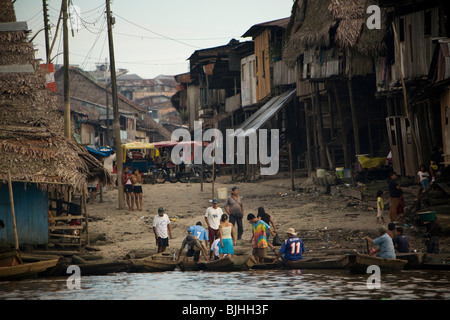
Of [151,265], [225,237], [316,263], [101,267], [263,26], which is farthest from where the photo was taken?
[263,26]

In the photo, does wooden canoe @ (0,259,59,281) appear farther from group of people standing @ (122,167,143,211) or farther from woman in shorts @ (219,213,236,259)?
group of people standing @ (122,167,143,211)

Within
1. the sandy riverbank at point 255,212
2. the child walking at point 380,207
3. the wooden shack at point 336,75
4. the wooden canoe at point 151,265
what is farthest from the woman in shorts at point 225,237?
the wooden shack at point 336,75

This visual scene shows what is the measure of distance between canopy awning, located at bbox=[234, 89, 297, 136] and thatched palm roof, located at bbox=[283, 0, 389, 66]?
2.59m

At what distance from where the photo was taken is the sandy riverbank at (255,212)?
19.6m

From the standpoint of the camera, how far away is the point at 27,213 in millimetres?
19312

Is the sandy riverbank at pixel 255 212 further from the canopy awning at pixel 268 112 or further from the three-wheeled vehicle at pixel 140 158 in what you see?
the three-wheeled vehicle at pixel 140 158

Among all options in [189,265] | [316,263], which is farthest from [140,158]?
[316,263]

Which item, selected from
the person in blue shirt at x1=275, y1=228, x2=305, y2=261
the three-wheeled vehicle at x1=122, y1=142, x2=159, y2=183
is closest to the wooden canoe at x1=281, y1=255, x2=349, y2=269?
the person in blue shirt at x1=275, y1=228, x2=305, y2=261

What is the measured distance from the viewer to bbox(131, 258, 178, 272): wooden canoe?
57.0ft

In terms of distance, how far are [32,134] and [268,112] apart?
1620cm

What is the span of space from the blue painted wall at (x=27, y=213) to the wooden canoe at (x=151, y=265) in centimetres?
357

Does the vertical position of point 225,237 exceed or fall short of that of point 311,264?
it exceeds it

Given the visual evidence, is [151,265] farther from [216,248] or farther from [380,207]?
[380,207]
